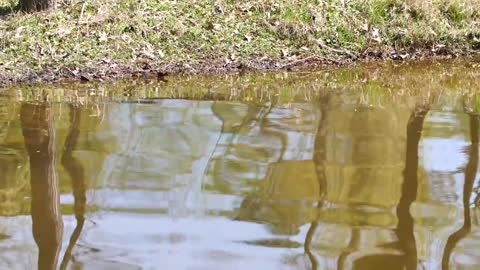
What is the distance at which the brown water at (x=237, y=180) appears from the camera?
5.47 m

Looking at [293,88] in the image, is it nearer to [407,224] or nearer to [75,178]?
[75,178]

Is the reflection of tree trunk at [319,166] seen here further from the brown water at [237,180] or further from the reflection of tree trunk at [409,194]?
the reflection of tree trunk at [409,194]

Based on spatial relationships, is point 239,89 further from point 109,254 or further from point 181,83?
point 109,254

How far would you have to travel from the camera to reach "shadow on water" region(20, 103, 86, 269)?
5.61 meters

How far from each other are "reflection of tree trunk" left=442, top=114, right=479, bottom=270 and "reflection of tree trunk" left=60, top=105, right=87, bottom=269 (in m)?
2.81

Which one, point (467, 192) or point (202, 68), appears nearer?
point (467, 192)

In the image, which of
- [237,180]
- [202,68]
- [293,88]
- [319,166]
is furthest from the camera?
[202,68]

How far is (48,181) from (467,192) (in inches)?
153

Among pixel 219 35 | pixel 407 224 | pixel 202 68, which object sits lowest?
pixel 407 224

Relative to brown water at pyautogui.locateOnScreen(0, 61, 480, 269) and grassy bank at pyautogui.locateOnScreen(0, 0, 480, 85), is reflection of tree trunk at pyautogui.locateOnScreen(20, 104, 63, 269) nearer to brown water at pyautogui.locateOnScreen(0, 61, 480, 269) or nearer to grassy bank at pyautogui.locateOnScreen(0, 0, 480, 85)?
brown water at pyautogui.locateOnScreen(0, 61, 480, 269)

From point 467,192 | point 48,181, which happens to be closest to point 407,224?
point 467,192

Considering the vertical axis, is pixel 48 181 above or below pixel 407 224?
above

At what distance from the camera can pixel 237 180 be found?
692 cm

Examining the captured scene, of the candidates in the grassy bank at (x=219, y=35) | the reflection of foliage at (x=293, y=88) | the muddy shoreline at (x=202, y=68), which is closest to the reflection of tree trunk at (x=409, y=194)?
the reflection of foliage at (x=293, y=88)
